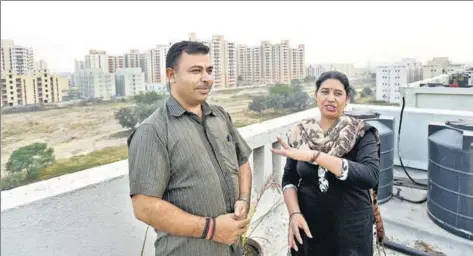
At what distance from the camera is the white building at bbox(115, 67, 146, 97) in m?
23.9

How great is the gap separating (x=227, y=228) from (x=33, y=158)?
2777 centimetres

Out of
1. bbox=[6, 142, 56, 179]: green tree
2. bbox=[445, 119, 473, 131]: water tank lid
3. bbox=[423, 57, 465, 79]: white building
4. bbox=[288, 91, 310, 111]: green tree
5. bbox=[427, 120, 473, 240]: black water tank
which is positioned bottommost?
bbox=[6, 142, 56, 179]: green tree

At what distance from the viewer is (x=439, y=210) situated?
248cm

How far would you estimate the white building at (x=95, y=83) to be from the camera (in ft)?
71.6

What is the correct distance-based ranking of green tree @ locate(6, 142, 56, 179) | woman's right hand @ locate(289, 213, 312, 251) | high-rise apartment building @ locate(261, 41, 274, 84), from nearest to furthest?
woman's right hand @ locate(289, 213, 312, 251)
high-rise apartment building @ locate(261, 41, 274, 84)
green tree @ locate(6, 142, 56, 179)

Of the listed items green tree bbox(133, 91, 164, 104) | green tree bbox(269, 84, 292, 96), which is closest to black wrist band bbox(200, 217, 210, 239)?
green tree bbox(133, 91, 164, 104)

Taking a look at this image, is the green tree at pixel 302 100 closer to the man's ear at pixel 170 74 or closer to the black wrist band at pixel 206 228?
the man's ear at pixel 170 74

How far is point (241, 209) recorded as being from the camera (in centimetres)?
124

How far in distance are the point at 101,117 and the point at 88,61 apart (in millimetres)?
6399

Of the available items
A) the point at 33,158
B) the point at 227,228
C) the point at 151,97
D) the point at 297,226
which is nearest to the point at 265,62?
the point at 151,97

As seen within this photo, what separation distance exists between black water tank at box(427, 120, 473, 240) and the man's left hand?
1.72m

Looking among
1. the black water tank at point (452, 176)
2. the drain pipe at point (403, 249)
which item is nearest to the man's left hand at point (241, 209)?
the drain pipe at point (403, 249)

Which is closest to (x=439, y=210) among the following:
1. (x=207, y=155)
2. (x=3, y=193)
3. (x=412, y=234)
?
(x=412, y=234)

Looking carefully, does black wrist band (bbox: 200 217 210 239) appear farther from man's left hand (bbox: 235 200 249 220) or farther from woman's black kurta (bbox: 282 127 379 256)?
woman's black kurta (bbox: 282 127 379 256)
